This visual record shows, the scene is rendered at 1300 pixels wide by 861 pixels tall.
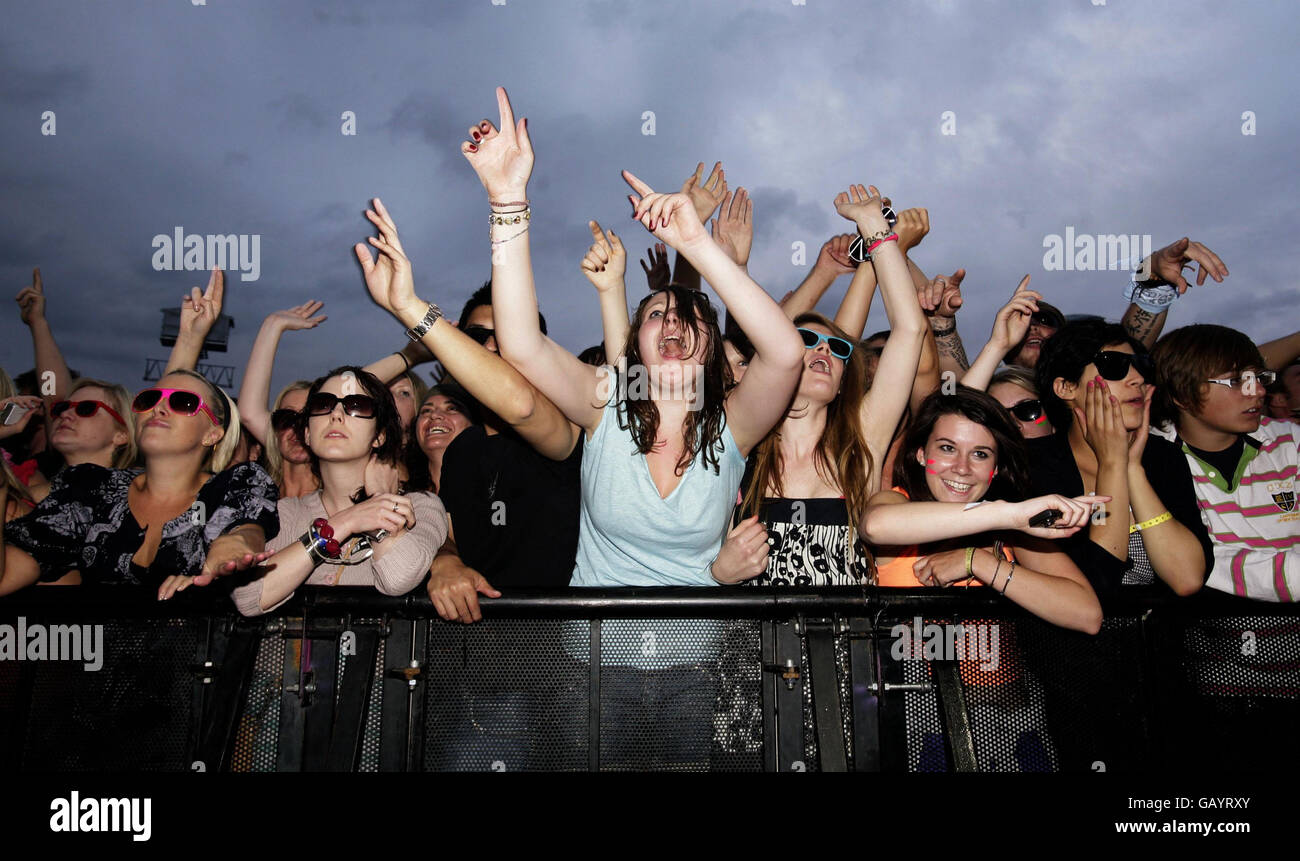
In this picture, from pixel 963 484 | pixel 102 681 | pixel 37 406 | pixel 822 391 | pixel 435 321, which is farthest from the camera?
pixel 37 406

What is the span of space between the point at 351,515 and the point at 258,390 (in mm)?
2443

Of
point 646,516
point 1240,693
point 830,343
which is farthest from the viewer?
point 830,343

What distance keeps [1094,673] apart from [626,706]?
1.37m

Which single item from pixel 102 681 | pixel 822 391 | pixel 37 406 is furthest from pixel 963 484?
pixel 37 406

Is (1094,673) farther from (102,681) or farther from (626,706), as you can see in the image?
(102,681)

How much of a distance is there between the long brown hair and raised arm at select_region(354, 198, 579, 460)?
78cm

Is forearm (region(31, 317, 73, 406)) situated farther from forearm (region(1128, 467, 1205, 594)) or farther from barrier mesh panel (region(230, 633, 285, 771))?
forearm (region(1128, 467, 1205, 594))

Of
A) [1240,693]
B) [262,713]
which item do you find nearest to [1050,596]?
[1240,693]

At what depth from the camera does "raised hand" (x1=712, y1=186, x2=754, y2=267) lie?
16.0 feet

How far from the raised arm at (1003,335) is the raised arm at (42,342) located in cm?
539

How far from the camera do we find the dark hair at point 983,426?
3365 mm

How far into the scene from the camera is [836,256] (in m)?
5.15

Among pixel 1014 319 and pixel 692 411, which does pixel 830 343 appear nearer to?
pixel 692 411
